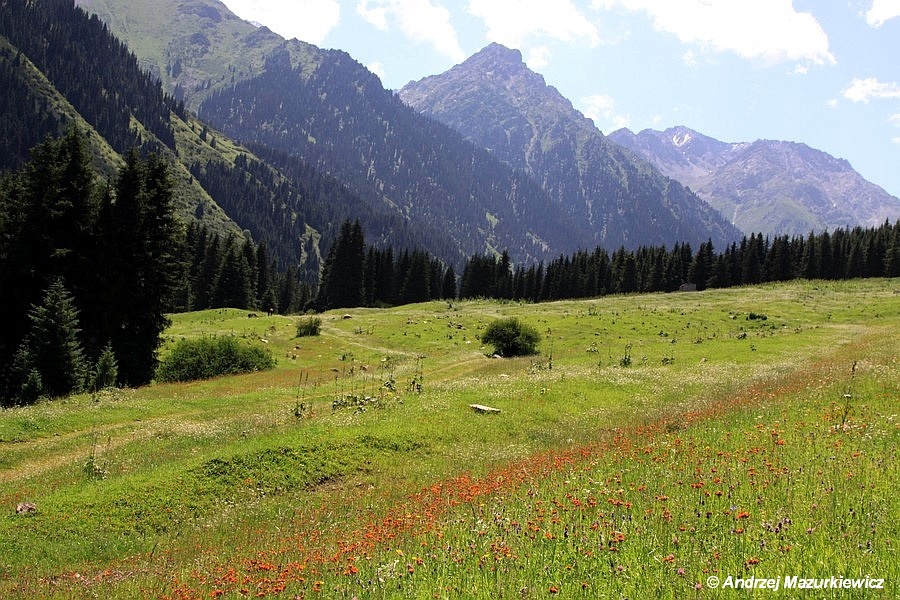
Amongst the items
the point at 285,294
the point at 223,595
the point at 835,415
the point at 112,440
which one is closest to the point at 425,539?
the point at 223,595

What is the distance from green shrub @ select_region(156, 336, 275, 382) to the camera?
4269cm

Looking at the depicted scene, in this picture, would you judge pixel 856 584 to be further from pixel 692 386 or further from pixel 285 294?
pixel 285 294

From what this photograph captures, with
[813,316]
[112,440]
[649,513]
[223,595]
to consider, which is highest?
[813,316]

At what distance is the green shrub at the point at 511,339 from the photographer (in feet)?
159

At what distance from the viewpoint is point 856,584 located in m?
5.89

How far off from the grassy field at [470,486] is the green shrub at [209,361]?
6.22 metres

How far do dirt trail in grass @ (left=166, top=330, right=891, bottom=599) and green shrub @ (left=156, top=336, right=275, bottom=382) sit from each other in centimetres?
3336

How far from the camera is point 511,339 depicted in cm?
4859

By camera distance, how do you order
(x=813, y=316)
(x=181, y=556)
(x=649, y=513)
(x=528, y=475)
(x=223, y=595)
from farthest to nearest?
(x=813, y=316), (x=528, y=475), (x=181, y=556), (x=649, y=513), (x=223, y=595)

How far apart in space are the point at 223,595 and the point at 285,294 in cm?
15578

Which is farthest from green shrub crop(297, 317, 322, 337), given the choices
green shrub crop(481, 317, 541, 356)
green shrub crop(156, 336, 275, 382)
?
green shrub crop(481, 317, 541, 356)

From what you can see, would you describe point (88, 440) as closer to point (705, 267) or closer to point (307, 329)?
point (307, 329)

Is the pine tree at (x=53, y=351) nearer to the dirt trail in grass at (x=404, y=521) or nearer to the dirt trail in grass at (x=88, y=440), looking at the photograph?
the dirt trail in grass at (x=88, y=440)

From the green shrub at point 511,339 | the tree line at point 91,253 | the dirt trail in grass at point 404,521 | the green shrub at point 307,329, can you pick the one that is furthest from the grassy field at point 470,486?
the green shrub at point 307,329
